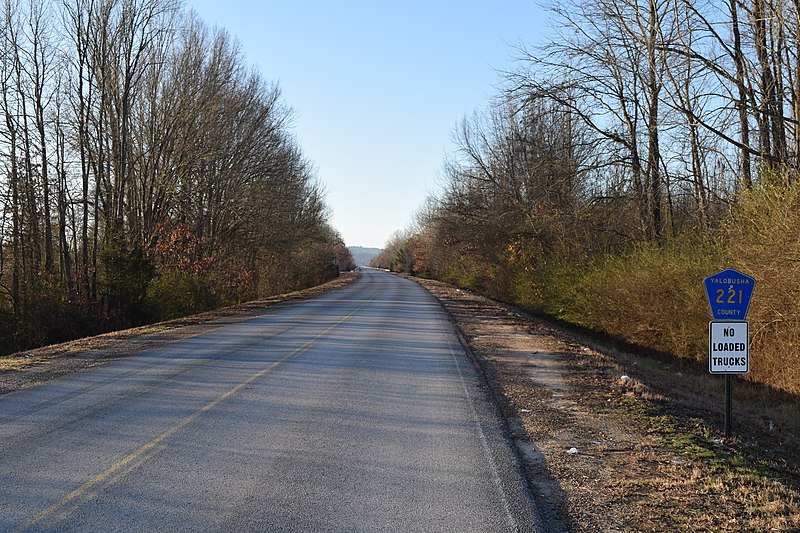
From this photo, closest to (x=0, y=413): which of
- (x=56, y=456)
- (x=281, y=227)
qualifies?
(x=56, y=456)

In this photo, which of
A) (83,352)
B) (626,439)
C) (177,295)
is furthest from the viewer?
(177,295)

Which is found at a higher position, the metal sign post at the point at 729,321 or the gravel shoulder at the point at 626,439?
the metal sign post at the point at 729,321

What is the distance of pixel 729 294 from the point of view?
7980 mm

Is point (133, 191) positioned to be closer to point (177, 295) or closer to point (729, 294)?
point (177, 295)

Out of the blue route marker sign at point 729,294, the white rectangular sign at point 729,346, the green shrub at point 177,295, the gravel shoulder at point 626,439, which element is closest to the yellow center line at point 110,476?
the gravel shoulder at point 626,439

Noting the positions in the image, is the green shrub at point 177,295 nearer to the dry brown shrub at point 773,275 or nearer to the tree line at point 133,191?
the tree line at point 133,191

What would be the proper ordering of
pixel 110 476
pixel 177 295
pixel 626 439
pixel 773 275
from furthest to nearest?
pixel 177 295 → pixel 773 275 → pixel 626 439 → pixel 110 476

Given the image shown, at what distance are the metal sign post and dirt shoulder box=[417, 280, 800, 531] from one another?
969 mm

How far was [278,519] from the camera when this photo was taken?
5270 millimetres

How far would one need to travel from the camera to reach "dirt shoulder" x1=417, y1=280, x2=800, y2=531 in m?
5.60

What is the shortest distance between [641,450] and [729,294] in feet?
7.00

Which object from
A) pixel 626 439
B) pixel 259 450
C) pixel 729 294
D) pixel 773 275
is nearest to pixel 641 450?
pixel 626 439

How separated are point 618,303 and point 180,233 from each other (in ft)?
62.8

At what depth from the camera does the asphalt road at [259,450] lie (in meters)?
5.36
